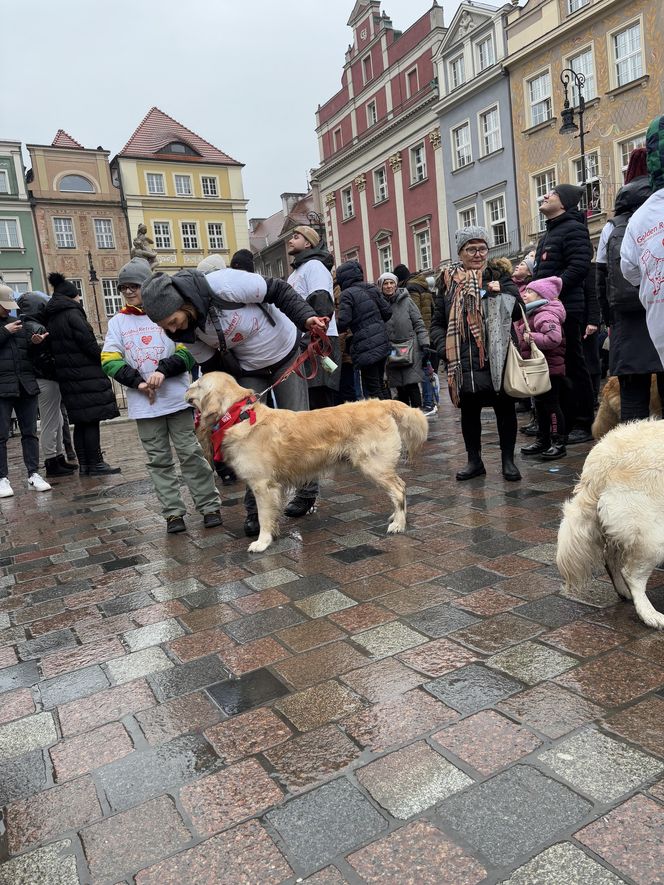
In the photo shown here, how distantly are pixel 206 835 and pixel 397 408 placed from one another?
3.35m

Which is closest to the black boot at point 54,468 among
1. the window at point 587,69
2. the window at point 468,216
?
the window at point 587,69

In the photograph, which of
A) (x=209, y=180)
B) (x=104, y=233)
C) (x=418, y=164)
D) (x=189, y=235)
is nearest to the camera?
(x=418, y=164)

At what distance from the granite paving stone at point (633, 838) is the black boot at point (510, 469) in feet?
12.9

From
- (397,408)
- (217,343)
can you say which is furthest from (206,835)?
(217,343)

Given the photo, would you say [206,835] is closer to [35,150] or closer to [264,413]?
[264,413]

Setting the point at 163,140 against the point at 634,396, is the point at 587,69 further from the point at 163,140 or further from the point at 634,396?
the point at 163,140

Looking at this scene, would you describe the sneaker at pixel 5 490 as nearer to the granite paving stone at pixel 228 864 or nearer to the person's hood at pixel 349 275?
the person's hood at pixel 349 275

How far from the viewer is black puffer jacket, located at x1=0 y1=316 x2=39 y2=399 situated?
7559mm

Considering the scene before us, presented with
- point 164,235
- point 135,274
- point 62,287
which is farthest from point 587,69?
point 164,235

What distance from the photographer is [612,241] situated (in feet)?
14.5

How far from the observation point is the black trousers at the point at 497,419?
568 cm

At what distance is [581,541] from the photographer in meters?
2.75

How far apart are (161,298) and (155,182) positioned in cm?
4538

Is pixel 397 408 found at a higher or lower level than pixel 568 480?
higher
